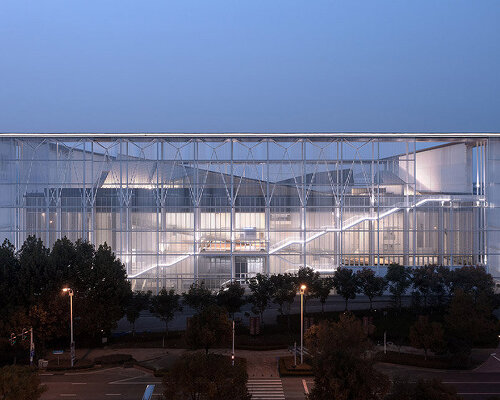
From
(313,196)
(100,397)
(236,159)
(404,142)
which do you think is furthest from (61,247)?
(404,142)

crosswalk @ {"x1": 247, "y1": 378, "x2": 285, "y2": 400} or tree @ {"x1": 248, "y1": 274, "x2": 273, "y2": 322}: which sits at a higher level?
tree @ {"x1": 248, "y1": 274, "x2": 273, "y2": 322}

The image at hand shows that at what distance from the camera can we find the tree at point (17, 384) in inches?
630

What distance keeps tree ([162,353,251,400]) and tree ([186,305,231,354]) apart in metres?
7.94

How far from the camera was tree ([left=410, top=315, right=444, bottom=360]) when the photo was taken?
25875mm

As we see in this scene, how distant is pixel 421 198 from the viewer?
41.9m

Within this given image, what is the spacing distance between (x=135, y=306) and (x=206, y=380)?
17.0m

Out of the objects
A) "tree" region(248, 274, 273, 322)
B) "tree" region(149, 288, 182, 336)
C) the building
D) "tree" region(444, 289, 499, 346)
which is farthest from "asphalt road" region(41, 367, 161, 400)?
"tree" region(444, 289, 499, 346)

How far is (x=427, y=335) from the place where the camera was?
25969 mm

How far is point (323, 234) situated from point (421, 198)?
29.5ft

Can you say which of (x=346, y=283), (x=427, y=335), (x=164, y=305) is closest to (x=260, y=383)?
(x=427, y=335)

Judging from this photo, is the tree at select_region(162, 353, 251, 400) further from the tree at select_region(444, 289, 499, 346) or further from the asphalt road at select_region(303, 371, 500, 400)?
the tree at select_region(444, 289, 499, 346)

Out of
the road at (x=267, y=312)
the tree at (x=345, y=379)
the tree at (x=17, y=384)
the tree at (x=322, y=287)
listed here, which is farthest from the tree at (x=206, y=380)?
the road at (x=267, y=312)

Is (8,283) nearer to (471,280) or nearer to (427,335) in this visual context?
(427,335)

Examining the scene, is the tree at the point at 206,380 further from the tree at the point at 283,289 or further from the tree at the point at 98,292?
the tree at the point at 283,289
